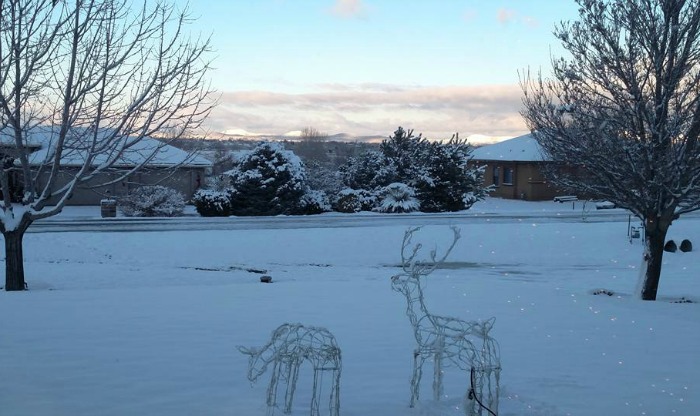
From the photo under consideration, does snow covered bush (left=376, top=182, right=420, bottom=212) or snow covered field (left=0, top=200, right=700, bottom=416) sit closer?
snow covered field (left=0, top=200, right=700, bottom=416)

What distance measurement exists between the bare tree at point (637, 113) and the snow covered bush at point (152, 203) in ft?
68.5

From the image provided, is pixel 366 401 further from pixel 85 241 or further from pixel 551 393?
pixel 85 241

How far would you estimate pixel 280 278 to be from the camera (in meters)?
17.5

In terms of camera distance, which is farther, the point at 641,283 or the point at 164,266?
the point at 164,266

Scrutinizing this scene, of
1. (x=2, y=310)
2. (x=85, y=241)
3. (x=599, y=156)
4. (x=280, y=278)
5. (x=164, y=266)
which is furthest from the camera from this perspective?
(x=85, y=241)

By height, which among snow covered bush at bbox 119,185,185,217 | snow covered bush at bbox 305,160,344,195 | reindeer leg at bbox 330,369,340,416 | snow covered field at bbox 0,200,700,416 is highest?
snow covered bush at bbox 305,160,344,195

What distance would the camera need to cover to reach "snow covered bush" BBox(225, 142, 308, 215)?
32.0m

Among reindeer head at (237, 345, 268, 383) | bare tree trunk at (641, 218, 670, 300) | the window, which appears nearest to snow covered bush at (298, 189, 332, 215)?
the window

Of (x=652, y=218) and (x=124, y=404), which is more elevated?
(x=652, y=218)

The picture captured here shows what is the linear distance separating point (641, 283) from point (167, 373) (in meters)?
10.5

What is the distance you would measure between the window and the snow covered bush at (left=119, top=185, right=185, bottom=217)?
903 inches

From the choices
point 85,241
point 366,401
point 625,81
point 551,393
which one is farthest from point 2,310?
point 85,241

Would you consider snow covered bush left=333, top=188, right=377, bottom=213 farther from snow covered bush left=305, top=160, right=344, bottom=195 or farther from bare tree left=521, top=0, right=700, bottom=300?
bare tree left=521, top=0, right=700, bottom=300

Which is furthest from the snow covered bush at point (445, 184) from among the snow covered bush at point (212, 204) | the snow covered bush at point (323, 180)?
the snow covered bush at point (212, 204)
